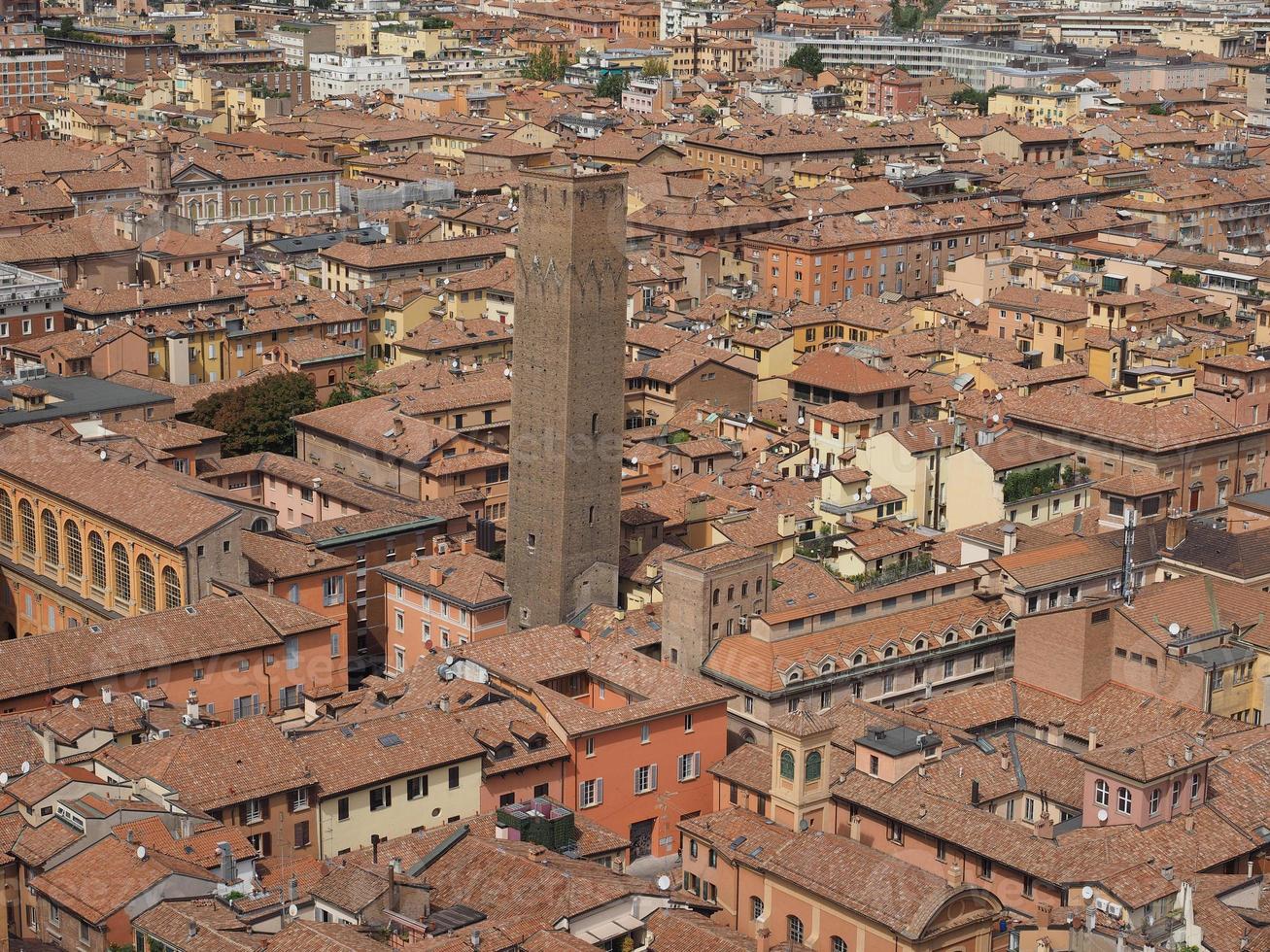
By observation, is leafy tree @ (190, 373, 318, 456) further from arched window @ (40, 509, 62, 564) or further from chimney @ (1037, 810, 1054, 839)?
chimney @ (1037, 810, 1054, 839)

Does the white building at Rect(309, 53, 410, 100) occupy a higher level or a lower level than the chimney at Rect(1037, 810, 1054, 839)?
higher

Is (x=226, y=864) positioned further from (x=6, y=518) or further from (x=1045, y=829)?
(x=6, y=518)

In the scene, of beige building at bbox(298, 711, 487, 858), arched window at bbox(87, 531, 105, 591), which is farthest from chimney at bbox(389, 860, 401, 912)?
arched window at bbox(87, 531, 105, 591)

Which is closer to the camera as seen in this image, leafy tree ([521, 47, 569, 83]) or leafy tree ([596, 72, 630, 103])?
leafy tree ([596, 72, 630, 103])

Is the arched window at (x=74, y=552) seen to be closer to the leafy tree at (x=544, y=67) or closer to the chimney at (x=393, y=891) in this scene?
the chimney at (x=393, y=891)

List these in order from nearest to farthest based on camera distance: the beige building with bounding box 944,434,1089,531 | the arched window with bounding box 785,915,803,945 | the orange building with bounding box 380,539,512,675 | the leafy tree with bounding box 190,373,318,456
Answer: the arched window with bounding box 785,915,803,945 < the orange building with bounding box 380,539,512,675 < the beige building with bounding box 944,434,1089,531 < the leafy tree with bounding box 190,373,318,456

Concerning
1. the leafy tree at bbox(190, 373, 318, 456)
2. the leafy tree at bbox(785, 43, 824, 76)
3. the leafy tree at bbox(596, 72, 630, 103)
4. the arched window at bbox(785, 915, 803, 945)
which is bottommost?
the arched window at bbox(785, 915, 803, 945)
